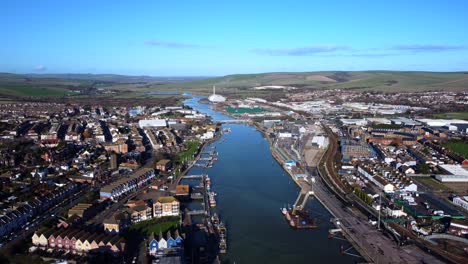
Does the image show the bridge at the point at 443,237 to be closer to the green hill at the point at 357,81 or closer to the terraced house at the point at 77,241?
the terraced house at the point at 77,241

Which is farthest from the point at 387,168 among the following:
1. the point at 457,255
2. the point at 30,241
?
the point at 30,241

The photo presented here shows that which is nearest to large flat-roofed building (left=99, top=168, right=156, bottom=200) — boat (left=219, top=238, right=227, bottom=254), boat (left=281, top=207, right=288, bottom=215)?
boat (left=219, top=238, right=227, bottom=254)

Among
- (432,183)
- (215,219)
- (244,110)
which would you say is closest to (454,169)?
(432,183)

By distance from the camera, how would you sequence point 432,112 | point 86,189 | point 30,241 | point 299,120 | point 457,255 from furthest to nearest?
1. point 432,112
2. point 299,120
3. point 86,189
4. point 30,241
5. point 457,255

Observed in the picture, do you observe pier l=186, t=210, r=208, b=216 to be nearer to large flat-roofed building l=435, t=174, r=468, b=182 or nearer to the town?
the town

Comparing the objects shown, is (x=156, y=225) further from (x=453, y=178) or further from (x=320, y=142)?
(x=320, y=142)

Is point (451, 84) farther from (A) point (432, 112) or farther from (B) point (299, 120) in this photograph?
(B) point (299, 120)
